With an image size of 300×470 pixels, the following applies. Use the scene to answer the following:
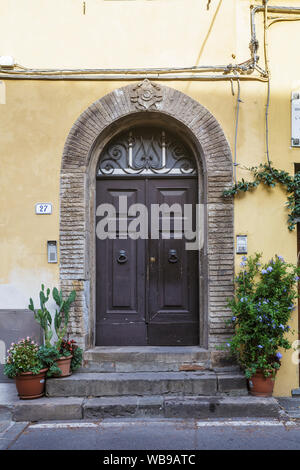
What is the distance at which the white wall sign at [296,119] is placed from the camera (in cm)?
558

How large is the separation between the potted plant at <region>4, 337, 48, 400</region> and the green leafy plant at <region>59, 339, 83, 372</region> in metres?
0.31

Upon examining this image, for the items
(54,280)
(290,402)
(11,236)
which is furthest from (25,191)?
(290,402)

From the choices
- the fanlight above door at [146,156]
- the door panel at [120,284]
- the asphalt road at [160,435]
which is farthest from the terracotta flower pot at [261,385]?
the fanlight above door at [146,156]

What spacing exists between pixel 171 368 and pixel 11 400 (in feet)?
6.06

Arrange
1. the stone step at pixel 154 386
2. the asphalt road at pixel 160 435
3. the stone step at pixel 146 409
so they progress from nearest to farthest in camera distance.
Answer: the asphalt road at pixel 160 435, the stone step at pixel 146 409, the stone step at pixel 154 386

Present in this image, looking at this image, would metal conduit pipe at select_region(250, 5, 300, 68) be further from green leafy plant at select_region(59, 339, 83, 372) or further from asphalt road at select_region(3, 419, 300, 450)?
asphalt road at select_region(3, 419, 300, 450)

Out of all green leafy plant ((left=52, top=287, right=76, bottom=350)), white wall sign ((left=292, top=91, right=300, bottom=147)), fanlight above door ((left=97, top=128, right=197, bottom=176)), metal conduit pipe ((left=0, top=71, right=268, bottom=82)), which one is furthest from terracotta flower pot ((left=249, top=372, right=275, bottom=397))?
metal conduit pipe ((left=0, top=71, right=268, bottom=82))

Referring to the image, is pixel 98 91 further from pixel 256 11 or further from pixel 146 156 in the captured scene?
pixel 256 11

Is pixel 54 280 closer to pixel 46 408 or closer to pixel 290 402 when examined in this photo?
pixel 46 408

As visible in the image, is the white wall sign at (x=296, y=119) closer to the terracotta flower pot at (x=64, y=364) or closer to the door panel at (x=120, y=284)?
the door panel at (x=120, y=284)

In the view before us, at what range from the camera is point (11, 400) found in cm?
517

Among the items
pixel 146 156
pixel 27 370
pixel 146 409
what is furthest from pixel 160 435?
pixel 146 156

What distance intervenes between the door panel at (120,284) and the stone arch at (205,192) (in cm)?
27

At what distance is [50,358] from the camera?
197 inches
